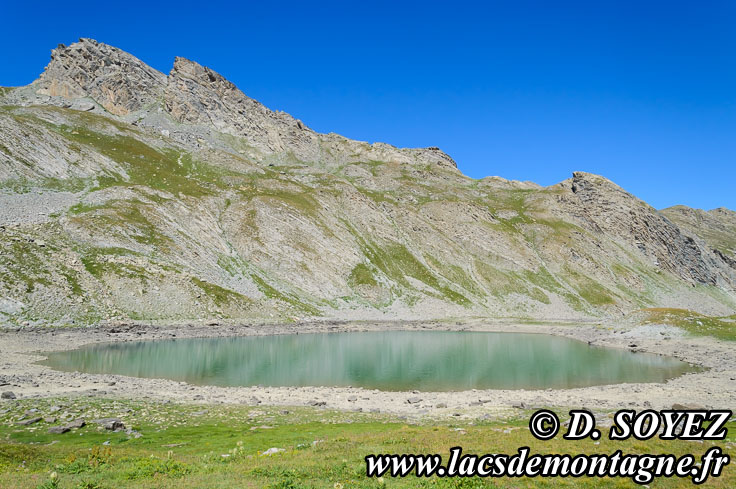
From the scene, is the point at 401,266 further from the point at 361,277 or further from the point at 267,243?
the point at 267,243

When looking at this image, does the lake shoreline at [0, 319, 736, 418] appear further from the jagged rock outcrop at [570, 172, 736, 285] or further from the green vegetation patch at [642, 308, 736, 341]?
→ the jagged rock outcrop at [570, 172, 736, 285]

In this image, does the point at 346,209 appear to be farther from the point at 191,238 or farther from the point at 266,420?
the point at 266,420

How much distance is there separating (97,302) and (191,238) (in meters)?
36.6

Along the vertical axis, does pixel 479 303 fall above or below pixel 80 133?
below

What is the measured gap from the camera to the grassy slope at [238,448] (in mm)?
13844

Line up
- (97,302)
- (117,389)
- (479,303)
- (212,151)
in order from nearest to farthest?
(117,389), (97,302), (479,303), (212,151)

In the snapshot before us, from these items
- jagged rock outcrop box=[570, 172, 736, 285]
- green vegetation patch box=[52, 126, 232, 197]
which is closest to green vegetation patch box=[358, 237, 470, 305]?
green vegetation patch box=[52, 126, 232, 197]

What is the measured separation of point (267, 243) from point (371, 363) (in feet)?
244

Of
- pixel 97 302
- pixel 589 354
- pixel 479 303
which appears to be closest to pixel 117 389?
pixel 97 302

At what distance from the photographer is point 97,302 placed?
7331 cm

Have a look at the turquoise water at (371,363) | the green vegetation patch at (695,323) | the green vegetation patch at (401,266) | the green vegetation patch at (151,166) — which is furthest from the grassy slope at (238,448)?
the green vegetation patch at (151,166)

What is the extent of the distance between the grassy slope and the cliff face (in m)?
55.2

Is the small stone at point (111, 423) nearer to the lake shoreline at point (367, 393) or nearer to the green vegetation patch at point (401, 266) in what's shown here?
the lake shoreline at point (367, 393)

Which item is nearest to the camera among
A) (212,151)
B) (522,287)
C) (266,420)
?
(266,420)
